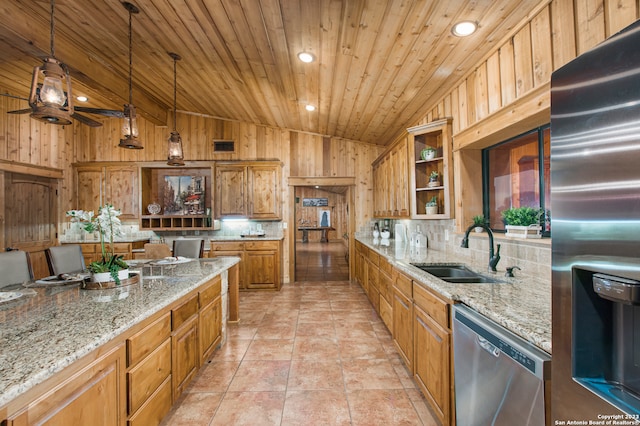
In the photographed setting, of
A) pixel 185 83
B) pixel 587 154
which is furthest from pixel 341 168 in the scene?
pixel 587 154

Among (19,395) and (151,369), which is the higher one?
(19,395)

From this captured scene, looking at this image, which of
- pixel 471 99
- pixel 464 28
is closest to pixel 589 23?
pixel 464 28

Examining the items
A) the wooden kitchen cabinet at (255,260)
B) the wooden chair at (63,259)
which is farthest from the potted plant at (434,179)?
the wooden chair at (63,259)

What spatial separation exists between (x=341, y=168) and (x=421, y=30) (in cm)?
382

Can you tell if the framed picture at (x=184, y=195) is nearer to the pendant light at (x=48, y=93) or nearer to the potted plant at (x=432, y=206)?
the pendant light at (x=48, y=93)

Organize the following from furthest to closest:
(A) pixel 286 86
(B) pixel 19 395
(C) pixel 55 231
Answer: (C) pixel 55 231 → (A) pixel 286 86 → (B) pixel 19 395

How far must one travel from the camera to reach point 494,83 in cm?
240

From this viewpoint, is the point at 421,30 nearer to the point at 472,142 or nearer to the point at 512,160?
the point at 472,142

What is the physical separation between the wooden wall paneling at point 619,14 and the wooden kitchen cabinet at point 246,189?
A: 4828 millimetres

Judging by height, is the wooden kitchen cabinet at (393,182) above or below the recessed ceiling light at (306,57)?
below

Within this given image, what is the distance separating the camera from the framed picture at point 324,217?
14.5 m

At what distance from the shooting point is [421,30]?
2.25m

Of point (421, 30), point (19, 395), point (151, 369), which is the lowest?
point (151, 369)

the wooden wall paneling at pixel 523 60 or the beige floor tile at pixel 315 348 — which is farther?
the beige floor tile at pixel 315 348
